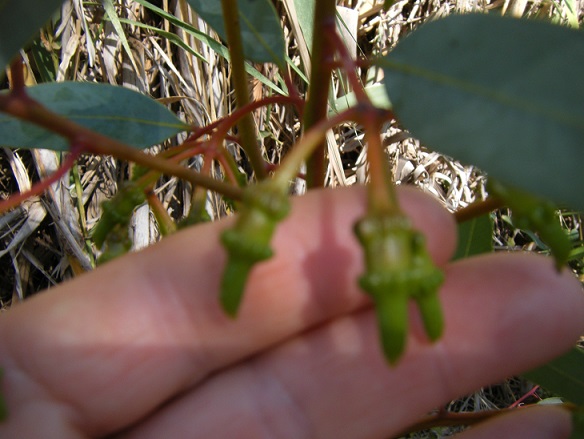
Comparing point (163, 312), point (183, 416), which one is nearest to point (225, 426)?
point (183, 416)

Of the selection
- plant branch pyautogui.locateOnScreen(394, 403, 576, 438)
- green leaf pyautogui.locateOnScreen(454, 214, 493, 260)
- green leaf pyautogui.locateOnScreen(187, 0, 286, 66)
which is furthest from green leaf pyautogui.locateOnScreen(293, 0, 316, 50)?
plant branch pyautogui.locateOnScreen(394, 403, 576, 438)

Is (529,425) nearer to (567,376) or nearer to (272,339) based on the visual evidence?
(567,376)

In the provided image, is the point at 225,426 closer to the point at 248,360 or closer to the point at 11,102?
the point at 248,360

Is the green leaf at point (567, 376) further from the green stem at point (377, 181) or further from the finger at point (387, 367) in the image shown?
the green stem at point (377, 181)

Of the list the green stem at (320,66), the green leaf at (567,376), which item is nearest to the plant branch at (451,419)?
the green leaf at (567,376)

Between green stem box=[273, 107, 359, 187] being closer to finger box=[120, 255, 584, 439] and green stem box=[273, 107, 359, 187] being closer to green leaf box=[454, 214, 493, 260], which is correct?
finger box=[120, 255, 584, 439]
